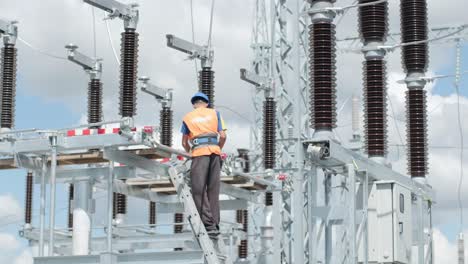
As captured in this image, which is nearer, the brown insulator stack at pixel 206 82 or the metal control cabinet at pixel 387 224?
the metal control cabinet at pixel 387 224

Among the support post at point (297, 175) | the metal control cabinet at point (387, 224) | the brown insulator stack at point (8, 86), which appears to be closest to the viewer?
the support post at point (297, 175)

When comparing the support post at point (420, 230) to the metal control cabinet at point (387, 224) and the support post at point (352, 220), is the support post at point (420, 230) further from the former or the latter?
the support post at point (352, 220)

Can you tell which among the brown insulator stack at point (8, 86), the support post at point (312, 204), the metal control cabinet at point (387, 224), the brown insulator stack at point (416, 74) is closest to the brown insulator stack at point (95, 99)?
the brown insulator stack at point (8, 86)

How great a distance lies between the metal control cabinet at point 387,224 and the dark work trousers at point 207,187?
3787 mm

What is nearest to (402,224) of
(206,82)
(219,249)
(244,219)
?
(219,249)

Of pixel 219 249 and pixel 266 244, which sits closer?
pixel 219 249

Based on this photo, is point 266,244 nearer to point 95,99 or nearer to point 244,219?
point 95,99

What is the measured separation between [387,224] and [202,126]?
14.4 feet

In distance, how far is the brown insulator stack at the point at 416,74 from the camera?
51.8ft

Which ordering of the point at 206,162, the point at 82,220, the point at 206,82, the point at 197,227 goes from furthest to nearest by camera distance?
the point at 206,82, the point at 82,220, the point at 206,162, the point at 197,227

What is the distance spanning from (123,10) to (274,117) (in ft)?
21.3

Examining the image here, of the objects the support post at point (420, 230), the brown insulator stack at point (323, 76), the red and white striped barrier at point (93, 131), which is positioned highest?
the brown insulator stack at point (323, 76)

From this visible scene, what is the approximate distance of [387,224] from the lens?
13.2 metres

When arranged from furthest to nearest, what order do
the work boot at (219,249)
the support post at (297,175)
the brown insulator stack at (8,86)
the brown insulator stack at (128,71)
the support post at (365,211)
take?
the brown insulator stack at (8,86) < the brown insulator stack at (128,71) < the support post at (365,211) < the support post at (297,175) < the work boot at (219,249)
